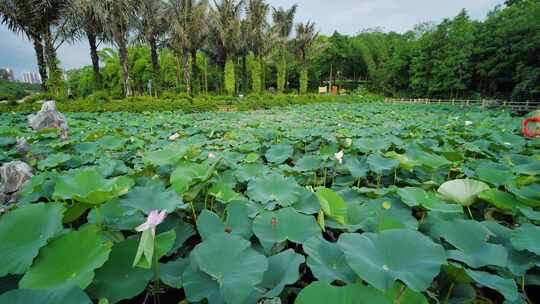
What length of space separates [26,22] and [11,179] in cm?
1571

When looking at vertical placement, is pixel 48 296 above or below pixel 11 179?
above

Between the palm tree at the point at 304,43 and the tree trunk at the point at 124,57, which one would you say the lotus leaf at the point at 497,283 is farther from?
the palm tree at the point at 304,43

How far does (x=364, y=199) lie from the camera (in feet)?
3.59

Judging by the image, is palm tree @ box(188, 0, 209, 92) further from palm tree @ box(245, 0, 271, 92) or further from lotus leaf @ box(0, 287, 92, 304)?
lotus leaf @ box(0, 287, 92, 304)

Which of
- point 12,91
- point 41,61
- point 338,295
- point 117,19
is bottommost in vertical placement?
point 338,295

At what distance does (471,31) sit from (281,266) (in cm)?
2456

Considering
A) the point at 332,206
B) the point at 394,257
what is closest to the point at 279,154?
the point at 332,206

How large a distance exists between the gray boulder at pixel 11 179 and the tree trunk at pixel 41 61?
48.3 ft

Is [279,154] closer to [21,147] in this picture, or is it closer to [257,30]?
[21,147]

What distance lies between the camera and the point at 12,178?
4.90 feet

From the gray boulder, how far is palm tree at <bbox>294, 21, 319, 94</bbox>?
28.4 meters

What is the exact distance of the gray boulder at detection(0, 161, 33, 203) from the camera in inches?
56.8

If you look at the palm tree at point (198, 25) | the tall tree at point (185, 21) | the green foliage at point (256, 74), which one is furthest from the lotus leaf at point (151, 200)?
the green foliage at point (256, 74)

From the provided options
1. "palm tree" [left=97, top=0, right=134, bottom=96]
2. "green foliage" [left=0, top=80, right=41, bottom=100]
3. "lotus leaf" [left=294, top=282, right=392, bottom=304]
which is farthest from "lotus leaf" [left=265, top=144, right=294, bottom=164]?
"palm tree" [left=97, top=0, right=134, bottom=96]
